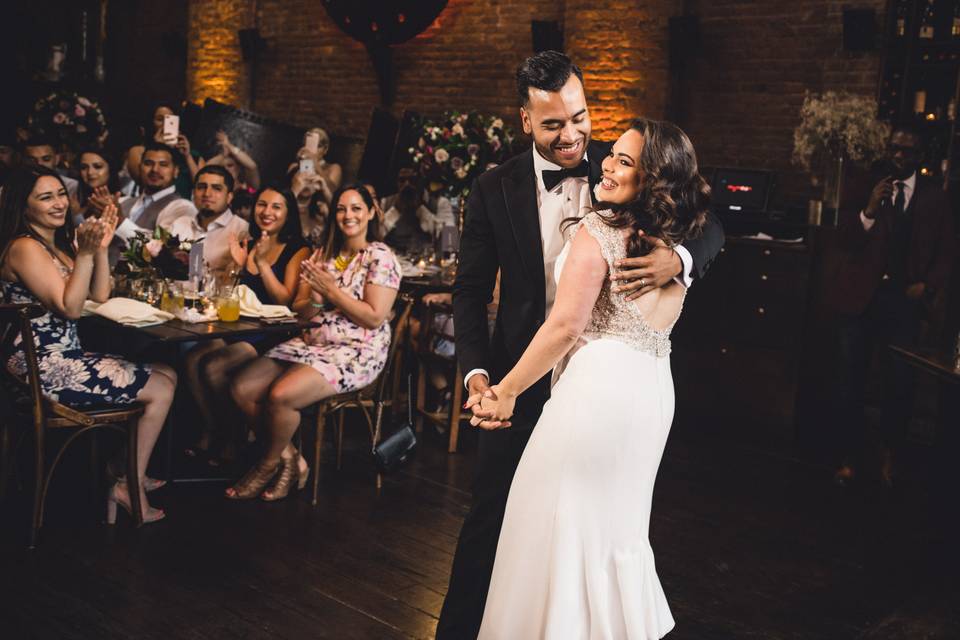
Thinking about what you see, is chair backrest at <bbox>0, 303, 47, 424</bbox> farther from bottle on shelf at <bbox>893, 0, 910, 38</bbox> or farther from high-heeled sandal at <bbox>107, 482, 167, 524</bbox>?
bottle on shelf at <bbox>893, 0, 910, 38</bbox>

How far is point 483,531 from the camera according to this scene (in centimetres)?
249

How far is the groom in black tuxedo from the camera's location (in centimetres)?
243

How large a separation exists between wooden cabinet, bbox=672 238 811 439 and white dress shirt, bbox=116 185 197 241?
10.2 ft

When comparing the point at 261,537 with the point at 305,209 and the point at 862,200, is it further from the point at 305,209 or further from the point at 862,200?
the point at 305,209

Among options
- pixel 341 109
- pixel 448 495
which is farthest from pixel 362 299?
pixel 341 109

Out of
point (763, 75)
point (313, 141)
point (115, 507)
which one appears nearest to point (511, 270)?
point (115, 507)

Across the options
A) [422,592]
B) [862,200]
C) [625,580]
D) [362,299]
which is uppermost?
[862,200]

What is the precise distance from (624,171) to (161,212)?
4.24 metres

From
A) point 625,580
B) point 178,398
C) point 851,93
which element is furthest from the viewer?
point 851,93

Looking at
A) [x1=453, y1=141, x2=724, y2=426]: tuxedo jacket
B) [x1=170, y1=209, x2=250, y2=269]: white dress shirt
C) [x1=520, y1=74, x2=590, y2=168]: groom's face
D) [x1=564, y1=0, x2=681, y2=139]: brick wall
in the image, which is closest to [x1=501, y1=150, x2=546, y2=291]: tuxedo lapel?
[x1=453, y1=141, x2=724, y2=426]: tuxedo jacket

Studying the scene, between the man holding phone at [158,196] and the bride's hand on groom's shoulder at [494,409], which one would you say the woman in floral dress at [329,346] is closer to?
the man holding phone at [158,196]

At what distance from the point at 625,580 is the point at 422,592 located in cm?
118

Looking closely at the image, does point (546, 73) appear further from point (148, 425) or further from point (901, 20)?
point (901, 20)

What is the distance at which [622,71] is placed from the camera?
7105mm
